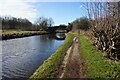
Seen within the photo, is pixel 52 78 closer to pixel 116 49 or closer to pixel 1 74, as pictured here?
pixel 1 74

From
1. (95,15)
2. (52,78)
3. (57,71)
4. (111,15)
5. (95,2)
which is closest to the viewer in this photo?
(52,78)

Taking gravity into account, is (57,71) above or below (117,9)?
below

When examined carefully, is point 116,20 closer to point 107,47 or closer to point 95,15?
point 107,47

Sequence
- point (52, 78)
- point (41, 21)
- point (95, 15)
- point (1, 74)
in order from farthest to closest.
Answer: point (41, 21) < point (95, 15) < point (1, 74) < point (52, 78)

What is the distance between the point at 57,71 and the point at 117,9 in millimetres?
9646

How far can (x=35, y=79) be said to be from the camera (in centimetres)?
1434

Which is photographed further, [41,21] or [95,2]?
[41,21]

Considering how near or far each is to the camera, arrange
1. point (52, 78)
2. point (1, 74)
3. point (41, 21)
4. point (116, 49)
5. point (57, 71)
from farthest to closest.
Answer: point (41, 21) → point (116, 49) → point (1, 74) → point (57, 71) → point (52, 78)

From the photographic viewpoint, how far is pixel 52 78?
1410 cm

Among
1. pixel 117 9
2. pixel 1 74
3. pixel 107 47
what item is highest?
pixel 117 9

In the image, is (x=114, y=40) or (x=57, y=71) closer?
(x=57, y=71)

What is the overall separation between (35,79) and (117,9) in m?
11.8

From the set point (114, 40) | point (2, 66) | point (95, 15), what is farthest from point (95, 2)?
point (2, 66)

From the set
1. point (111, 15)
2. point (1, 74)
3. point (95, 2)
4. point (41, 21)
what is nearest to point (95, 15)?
point (95, 2)
